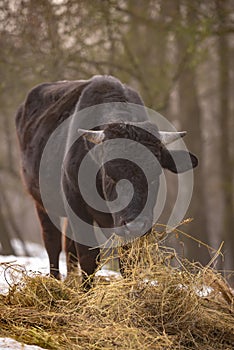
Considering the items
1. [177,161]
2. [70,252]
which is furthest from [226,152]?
[177,161]

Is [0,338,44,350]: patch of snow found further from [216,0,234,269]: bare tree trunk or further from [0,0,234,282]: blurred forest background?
[216,0,234,269]: bare tree trunk

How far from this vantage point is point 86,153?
7.32 metres

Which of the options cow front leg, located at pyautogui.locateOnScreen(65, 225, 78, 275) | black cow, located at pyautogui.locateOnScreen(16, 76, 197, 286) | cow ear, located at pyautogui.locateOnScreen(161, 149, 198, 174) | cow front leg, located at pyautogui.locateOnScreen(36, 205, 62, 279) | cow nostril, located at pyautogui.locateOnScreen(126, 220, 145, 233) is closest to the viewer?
cow nostril, located at pyautogui.locateOnScreen(126, 220, 145, 233)

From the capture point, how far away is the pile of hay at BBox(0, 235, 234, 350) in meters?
4.61

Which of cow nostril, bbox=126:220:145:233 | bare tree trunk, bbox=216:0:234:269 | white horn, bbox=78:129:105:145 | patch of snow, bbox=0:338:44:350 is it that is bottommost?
bare tree trunk, bbox=216:0:234:269

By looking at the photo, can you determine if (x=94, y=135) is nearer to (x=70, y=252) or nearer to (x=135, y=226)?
(x=135, y=226)

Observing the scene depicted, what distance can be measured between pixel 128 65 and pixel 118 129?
9021mm

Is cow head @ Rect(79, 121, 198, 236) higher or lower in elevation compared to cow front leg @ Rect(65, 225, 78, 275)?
higher

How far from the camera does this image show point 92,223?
766 cm

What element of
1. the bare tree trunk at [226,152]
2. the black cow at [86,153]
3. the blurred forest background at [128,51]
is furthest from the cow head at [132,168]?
the bare tree trunk at [226,152]

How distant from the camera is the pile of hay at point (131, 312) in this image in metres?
4.61

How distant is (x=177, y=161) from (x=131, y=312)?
2.57 meters

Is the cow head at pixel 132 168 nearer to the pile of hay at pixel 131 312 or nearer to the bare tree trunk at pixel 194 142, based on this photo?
the pile of hay at pixel 131 312

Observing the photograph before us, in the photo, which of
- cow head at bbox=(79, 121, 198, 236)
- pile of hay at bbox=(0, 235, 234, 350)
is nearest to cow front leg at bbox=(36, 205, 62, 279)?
cow head at bbox=(79, 121, 198, 236)
